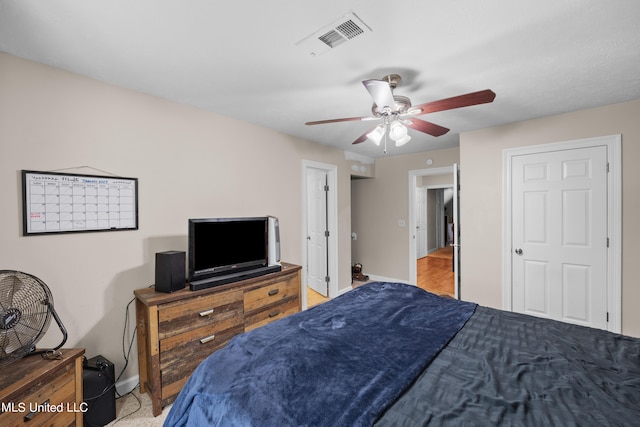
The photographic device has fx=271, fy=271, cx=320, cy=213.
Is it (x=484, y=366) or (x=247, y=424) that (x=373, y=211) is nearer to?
(x=484, y=366)

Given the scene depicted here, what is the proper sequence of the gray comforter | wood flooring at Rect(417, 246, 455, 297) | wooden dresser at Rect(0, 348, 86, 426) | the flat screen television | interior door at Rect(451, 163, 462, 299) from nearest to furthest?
the gray comforter
wooden dresser at Rect(0, 348, 86, 426)
the flat screen television
interior door at Rect(451, 163, 462, 299)
wood flooring at Rect(417, 246, 455, 297)

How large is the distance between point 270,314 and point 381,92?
6.87ft

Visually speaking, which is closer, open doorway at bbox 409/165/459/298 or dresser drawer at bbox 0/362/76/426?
dresser drawer at bbox 0/362/76/426

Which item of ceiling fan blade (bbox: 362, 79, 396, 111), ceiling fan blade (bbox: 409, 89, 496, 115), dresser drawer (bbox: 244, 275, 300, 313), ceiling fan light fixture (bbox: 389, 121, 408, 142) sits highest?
ceiling fan blade (bbox: 362, 79, 396, 111)

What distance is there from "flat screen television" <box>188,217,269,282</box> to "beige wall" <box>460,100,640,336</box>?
8.38ft

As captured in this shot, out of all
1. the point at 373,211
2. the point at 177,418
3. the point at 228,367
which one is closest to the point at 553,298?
the point at 373,211

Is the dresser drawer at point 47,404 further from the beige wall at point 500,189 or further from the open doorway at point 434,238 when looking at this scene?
the open doorway at point 434,238

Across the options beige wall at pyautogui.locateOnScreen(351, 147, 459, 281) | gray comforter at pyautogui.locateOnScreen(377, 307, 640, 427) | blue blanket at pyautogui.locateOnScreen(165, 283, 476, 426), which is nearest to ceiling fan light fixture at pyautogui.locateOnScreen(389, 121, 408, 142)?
blue blanket at pyautogui.locateOnScreen(165, 283, 476, 426)

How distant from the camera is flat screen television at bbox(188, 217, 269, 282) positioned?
2207 mm

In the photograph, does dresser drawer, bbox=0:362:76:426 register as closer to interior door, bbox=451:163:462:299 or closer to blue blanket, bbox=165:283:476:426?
blue blanket, bbox=165:283:476:426


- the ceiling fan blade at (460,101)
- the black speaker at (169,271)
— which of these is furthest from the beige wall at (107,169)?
the ceiling fan blade at (460,101)

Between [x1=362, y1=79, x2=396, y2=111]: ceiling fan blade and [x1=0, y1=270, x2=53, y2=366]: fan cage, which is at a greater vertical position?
[x1=362, y1=79, x2=396, y2=111]: ceiling fan blade

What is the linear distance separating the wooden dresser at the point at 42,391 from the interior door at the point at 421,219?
727cm

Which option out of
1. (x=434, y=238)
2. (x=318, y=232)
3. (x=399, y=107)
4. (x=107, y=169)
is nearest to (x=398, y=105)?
(x=399, y=107)
